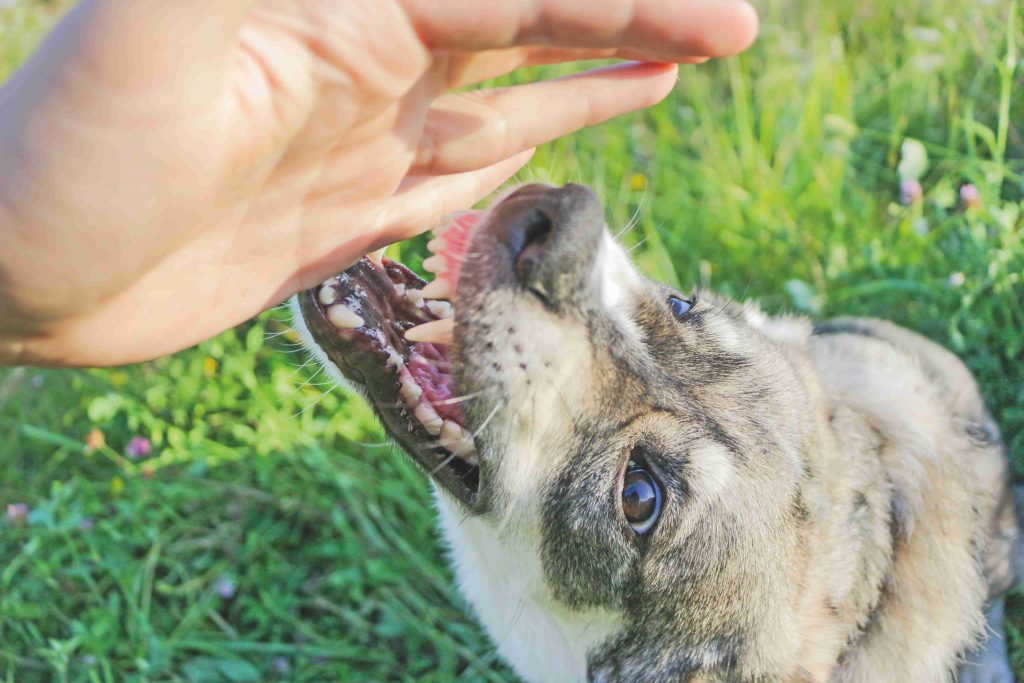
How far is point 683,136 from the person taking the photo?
5.47 meters

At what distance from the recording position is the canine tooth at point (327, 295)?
2.60m

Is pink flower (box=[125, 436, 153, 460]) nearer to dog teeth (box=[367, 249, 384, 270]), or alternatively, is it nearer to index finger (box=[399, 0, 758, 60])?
dog teeth (box=[367, 249, 384, 270])

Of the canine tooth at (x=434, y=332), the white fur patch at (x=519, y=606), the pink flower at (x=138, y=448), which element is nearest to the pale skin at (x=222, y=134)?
the canine tooth at (x=434, y=332)

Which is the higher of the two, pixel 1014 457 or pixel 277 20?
pixel 277 20

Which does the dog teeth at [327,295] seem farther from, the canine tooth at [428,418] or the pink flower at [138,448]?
the pink flower at [138,448]

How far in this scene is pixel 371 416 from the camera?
402 cm

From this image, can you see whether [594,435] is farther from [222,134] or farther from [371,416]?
[371,416]

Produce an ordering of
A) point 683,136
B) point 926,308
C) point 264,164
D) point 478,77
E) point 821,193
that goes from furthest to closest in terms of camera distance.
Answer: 1. point 683,136
2. point 821,193
3. point 926,308
4. point 478,77
5. point 264,164

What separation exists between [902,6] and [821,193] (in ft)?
5.68

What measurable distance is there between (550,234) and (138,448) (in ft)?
8.82

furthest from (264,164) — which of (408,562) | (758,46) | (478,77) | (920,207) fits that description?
(758,46)

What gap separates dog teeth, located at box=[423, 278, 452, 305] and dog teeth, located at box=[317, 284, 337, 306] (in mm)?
283

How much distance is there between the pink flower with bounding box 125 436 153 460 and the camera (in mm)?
4133

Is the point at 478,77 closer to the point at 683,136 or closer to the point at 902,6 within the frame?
the point at 683,136
